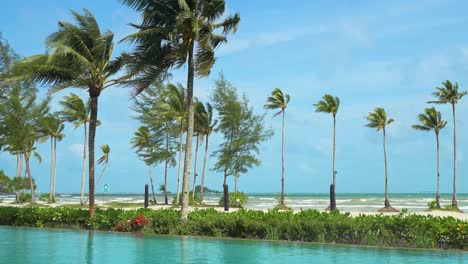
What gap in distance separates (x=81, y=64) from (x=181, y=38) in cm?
Answer: 423

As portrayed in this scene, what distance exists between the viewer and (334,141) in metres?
44.9

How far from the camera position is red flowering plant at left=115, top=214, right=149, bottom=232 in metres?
20.5

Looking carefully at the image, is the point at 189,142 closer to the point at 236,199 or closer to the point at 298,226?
the point at 298,226

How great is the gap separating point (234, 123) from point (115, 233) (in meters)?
27.0

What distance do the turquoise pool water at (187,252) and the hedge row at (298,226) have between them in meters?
0.69

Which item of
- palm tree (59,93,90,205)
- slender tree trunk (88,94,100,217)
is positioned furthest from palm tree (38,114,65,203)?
slender tree trunk (88,94,100,217)

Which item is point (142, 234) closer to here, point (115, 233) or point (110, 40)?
point (115, 233)

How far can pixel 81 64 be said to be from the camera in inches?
810

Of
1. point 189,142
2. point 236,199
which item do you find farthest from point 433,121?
point 189,142

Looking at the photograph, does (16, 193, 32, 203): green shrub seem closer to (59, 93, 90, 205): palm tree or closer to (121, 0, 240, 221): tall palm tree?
(59, 93, 90, 205): palm tree

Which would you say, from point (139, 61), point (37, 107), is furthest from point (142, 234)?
point (37, 107)

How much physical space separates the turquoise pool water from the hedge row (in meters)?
0.69

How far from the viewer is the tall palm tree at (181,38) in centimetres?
1919

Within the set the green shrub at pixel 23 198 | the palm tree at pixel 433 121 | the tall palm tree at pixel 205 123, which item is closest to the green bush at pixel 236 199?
the tall palm tree at pixel 205 123
